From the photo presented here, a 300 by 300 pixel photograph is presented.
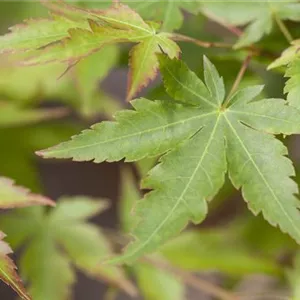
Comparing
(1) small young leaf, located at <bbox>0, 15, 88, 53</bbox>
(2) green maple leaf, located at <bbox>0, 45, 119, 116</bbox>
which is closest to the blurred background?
(2) green maple leaf, located at <bbox>0, 45, 119, 116</bbox>

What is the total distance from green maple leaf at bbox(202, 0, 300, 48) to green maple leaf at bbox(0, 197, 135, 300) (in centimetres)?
36

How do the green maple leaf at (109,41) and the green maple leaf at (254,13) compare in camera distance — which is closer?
the green maple leaf at (109,41)

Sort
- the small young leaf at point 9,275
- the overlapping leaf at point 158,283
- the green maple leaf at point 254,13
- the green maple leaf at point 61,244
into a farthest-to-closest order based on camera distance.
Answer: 1. the overlapping leaf at point 158,283
2. the green maple leaf at point 61,244
3. the green maple leaf at point 254,13
4. the small young leaf at point 9,275

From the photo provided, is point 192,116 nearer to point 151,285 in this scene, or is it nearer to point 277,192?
point 277,192

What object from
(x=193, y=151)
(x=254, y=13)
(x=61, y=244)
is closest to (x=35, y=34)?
(x=193, y=151)

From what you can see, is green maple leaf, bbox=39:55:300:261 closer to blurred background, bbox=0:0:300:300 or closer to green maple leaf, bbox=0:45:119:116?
blurred background, bbox=0:0:300:300

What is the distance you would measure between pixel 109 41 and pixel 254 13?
25 centimetres

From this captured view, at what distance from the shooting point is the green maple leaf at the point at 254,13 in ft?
2.24

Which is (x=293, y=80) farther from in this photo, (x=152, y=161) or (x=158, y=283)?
(x=158, y=283)

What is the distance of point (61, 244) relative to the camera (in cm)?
95

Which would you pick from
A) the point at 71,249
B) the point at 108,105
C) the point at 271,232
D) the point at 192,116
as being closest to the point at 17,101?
the point at 108,105

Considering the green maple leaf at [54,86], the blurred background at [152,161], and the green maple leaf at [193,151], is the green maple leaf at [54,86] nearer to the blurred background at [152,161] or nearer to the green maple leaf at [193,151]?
the blurred background at [152,161]

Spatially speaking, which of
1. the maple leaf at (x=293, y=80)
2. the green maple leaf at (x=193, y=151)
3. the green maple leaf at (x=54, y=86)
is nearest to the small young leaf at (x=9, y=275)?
the green maple leaf at (x=193, y=151)

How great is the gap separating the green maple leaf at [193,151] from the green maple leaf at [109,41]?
0.02m
